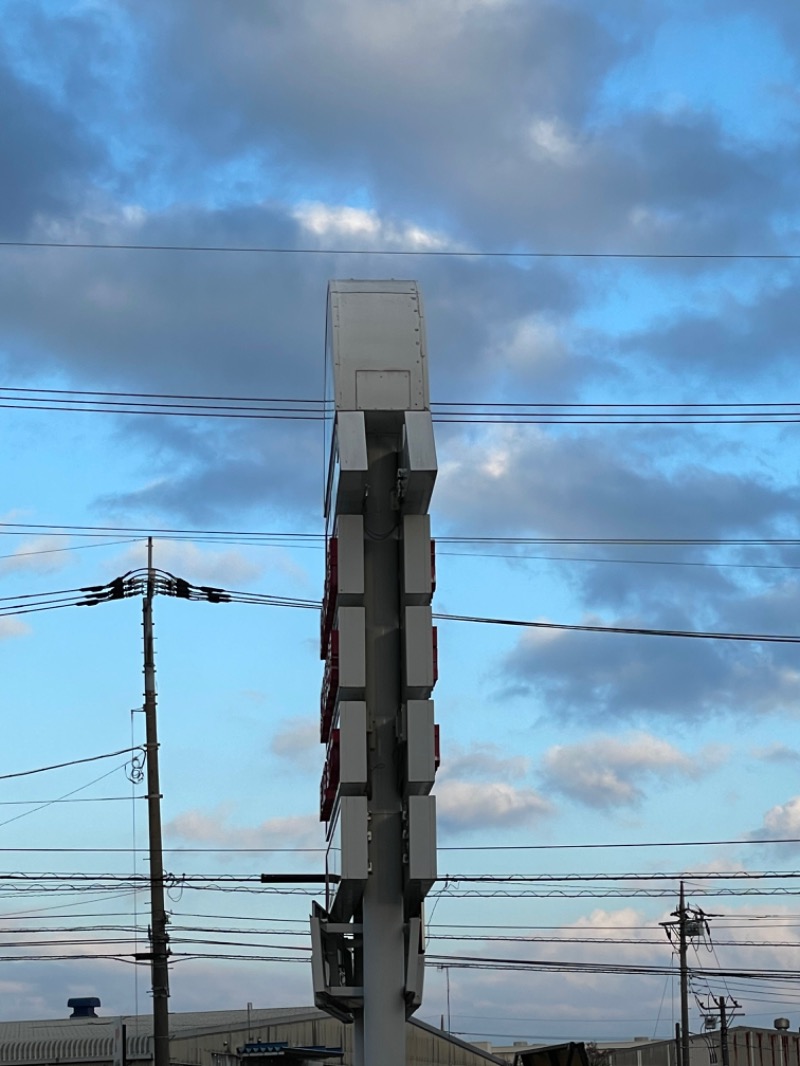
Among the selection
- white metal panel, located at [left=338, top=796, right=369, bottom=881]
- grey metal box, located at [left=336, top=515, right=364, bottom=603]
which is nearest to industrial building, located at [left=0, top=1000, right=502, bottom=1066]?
white metal panel, located at [left=338, top=796, right=369, bottom=881]

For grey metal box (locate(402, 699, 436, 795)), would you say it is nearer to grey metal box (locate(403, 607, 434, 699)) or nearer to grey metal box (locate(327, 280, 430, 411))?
grey metal box (locate(403, 607, 434, 699))

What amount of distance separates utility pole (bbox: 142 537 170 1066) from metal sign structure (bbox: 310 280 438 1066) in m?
11.4

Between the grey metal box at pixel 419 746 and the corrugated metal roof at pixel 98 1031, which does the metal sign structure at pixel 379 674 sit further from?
the corrugated metal roof at pixel 98 1031

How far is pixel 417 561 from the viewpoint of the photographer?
25.2 meters

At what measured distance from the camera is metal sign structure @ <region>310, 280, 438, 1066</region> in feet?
80.5

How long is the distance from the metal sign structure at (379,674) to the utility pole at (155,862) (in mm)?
11376

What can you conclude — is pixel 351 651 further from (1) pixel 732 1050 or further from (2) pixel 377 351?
(1) pixel 732 1050

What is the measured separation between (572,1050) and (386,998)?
8.74 meters

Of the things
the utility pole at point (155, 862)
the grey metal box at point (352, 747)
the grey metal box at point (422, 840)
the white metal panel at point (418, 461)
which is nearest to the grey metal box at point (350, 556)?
the white metal panel at point (418, 461)

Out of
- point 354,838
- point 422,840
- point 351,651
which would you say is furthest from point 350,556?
point 422,840

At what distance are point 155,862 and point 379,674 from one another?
564 inches

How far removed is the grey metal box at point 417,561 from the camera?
2502 centimetres

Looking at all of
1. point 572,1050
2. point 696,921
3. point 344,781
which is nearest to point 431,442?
point 344,781

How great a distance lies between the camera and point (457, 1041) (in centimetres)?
6469
